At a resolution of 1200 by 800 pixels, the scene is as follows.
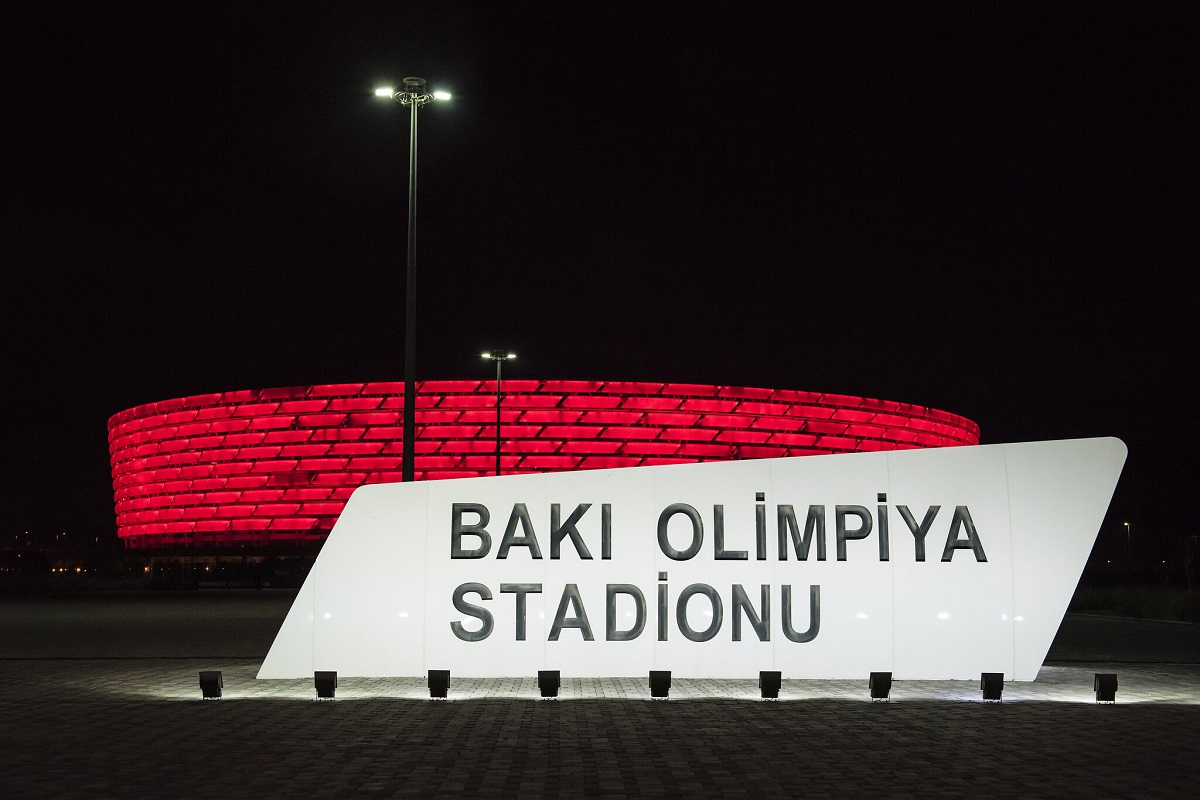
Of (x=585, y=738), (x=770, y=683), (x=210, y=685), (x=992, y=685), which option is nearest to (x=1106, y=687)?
(x=992, y=685)

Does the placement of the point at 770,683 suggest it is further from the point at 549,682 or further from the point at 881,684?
the point at 549,682

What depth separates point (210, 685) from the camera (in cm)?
1203

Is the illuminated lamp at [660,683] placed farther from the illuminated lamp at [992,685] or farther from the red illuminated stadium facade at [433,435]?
the red illuminated stadium facade at [433,435]

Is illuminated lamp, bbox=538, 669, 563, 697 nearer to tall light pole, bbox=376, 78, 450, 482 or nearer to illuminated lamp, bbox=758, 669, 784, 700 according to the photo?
illuminated lamp, bbox=758, 669, 784, 700

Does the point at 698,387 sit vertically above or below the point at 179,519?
above

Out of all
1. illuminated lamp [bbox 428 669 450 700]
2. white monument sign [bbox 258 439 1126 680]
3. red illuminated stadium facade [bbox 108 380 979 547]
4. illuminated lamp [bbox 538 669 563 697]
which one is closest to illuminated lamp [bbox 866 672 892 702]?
white monument sign [bbox 258 439 1126 680]

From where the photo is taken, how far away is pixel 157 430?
90.8 m

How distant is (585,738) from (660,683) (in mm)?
2699

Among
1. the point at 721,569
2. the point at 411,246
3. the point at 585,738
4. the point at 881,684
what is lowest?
the point at 585,738

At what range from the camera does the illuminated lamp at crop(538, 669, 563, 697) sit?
12.2 meters

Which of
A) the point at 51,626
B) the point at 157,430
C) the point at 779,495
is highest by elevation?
the point at 157,430

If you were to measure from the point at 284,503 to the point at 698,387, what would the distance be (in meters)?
29.5

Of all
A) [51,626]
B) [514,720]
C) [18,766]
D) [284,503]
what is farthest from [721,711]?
[284,503]

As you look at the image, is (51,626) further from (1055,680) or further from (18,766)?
(1055,680)
